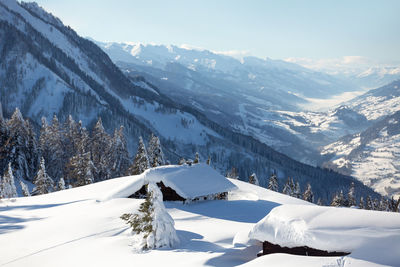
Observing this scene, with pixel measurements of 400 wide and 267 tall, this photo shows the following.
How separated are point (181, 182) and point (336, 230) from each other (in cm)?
1718

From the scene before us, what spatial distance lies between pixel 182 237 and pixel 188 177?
1089 centimetres

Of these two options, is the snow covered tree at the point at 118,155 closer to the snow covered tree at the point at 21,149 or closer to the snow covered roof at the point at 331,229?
the snow covered tree at the point at 21,149

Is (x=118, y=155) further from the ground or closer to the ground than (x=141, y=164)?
further from the ground

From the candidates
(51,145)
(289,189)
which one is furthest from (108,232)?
(289,189)

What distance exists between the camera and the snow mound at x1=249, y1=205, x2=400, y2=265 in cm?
967

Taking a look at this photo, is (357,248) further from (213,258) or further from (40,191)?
(40,191)

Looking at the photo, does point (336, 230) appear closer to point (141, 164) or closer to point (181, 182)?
point (181, 182)

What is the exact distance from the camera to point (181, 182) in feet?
88.3

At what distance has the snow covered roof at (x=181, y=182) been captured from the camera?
26.4 m

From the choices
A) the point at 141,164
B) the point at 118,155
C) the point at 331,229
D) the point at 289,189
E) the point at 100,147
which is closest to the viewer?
the point at 331,229

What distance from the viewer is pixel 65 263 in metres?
14.7

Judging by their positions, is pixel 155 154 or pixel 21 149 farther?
pixel 21 149

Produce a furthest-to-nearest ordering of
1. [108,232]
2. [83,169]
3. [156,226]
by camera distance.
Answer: [83,169] < [108,232] < [156,226]

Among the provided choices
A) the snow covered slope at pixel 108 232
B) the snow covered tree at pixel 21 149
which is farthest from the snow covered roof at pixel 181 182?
the snow covered tree at pixel 21 149
